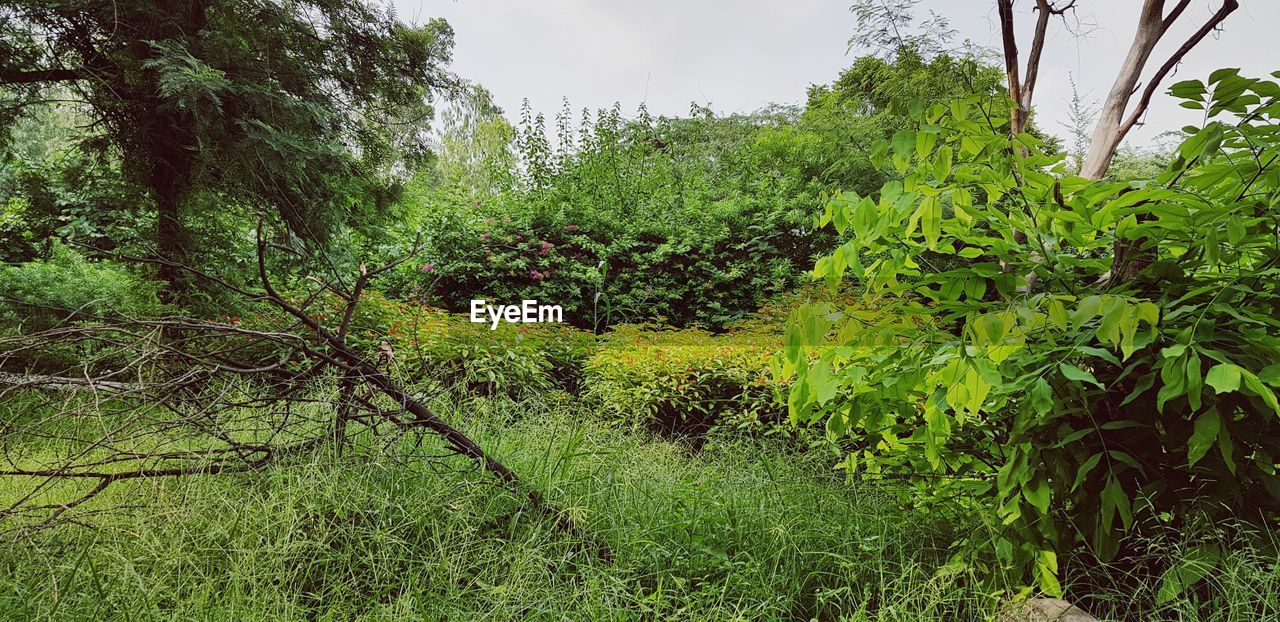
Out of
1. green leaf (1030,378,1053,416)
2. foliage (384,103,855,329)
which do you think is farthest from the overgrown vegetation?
foliage (384,103,855,329)

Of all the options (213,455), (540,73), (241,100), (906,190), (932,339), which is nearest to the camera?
(906,190)

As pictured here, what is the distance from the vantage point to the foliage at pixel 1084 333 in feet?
3.43

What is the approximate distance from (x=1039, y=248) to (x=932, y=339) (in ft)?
0.92

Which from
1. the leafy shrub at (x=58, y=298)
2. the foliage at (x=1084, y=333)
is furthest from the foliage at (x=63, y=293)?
the foliage at (x=1084, y=333)

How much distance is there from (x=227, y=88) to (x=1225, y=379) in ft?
13.0

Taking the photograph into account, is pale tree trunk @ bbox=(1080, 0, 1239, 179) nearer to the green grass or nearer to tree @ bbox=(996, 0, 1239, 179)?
tree @ bbox=(996, 0, 1239, 179)

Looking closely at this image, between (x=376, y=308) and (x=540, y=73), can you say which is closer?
(x=376, y=308)

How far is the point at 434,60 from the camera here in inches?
168

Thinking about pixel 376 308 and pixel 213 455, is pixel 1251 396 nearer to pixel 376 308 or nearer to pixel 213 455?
pixel 213 455

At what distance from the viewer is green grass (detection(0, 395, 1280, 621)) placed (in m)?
1.31

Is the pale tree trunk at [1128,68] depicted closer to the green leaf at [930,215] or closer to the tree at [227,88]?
the green leaf at [930,215]

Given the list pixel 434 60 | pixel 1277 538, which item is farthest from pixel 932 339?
pixel 434 60

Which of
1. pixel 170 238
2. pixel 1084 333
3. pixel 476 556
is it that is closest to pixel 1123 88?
pixel 1084 333

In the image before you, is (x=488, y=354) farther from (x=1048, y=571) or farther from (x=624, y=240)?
(x=1048, y=571)
